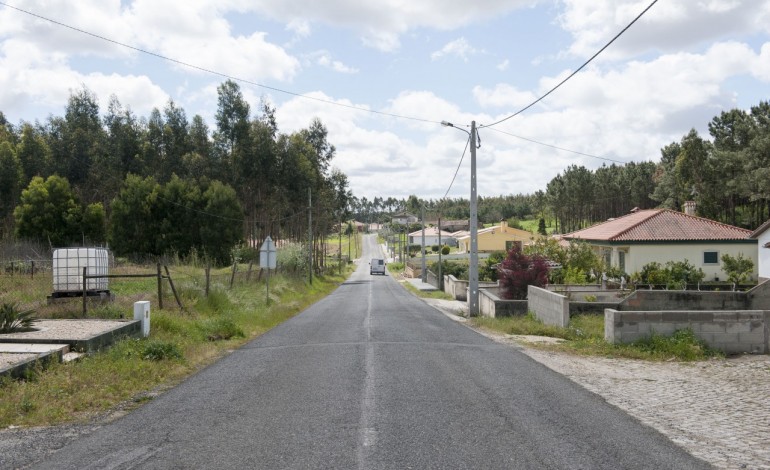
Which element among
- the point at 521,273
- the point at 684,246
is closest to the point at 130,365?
the point at 521,273

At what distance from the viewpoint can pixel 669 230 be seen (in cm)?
3938

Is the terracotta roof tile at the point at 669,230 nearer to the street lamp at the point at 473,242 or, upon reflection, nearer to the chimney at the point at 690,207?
the chimney at the point at 690,207

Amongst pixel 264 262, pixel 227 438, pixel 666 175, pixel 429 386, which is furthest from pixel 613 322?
pixel 666 175

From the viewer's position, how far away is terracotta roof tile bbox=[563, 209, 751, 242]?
38.2m

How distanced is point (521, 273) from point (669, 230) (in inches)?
711

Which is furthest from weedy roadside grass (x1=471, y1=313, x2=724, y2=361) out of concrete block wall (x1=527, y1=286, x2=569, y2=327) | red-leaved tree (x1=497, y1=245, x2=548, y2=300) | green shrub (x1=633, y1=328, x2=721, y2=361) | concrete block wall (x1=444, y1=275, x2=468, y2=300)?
concrete block wall (x1=444, y1=275, x2=468, y2=300)

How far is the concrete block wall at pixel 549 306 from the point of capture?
737 inches

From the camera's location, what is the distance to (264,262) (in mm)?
26062

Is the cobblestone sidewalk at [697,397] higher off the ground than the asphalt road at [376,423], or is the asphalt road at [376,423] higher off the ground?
the asphalt road at [376,423]

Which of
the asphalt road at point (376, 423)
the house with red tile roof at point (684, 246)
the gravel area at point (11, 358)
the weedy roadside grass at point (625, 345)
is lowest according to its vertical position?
the weedy roadside grass at point (625, 345)

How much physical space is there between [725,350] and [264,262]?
17.2 metres

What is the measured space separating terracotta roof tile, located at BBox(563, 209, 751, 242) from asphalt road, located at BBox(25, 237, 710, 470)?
28.9 m

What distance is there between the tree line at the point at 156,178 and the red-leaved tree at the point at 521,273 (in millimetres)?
29160

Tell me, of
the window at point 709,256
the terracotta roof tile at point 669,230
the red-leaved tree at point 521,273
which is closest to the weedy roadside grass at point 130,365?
the red-leaved tree at point 521,273
